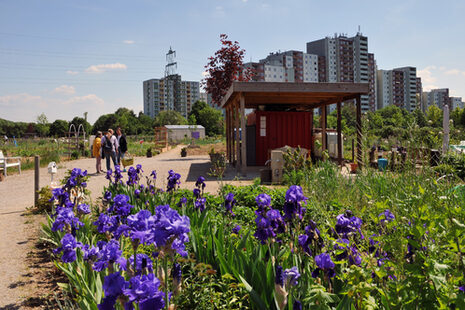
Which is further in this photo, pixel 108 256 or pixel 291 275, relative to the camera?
pixel 108 256

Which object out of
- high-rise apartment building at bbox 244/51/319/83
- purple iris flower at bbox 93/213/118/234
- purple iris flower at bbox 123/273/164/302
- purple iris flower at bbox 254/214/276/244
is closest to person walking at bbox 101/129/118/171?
purple iris flower at bbox 93/213/118/234

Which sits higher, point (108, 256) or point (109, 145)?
point (109, 145)

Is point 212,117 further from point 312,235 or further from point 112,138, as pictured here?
point 312,235

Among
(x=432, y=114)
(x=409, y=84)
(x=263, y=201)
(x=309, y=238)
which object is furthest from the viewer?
(x=409, y=84)

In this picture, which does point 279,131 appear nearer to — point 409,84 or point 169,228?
point 169,228

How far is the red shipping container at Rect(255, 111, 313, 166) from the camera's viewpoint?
13.9 meters

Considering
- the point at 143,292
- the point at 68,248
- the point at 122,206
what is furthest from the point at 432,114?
the point at 143,292

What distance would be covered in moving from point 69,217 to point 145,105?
490 ft

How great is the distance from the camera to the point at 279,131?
14.1 m

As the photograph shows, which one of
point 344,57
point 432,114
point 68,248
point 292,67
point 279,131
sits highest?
point 344,57

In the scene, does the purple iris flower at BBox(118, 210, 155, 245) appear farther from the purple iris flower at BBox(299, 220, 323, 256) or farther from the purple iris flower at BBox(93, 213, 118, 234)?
the purple iris flower at BBox(93, 213, 118, 234)

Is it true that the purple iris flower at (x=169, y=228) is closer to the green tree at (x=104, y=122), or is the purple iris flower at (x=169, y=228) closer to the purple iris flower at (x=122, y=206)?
the purple iris flower at (x=122, y=206)

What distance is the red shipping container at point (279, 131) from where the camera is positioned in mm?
13938

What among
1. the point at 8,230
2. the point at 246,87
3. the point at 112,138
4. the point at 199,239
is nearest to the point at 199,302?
the point at 199,239
